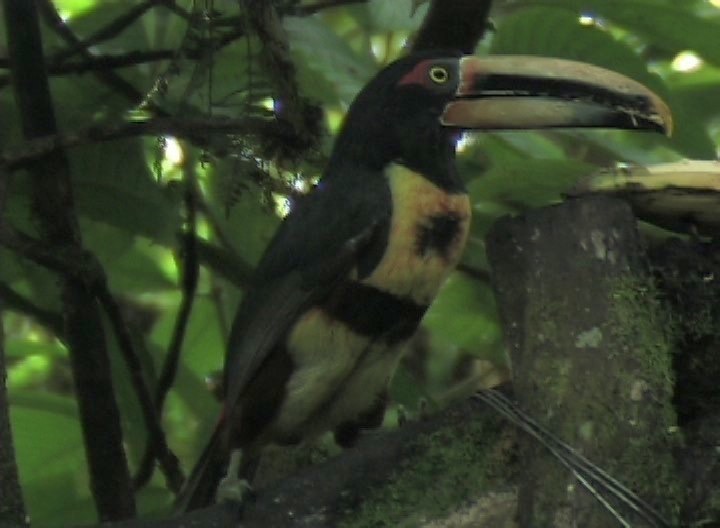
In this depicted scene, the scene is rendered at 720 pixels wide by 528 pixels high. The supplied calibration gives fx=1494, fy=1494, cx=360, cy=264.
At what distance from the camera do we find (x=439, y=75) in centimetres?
182

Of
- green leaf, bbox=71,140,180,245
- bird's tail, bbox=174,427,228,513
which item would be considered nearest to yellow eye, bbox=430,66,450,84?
green leaf, bbox=71,140,180,245

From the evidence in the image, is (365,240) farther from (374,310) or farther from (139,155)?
(139,155)

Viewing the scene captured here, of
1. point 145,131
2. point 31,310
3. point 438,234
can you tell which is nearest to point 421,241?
point 438,234

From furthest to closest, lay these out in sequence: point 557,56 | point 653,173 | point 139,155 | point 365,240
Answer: point 139,155 < point 557,56 < point 365,240 < point 653,173

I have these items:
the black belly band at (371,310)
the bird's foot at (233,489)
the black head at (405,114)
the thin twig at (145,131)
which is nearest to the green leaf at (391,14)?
the black head at (405,114)

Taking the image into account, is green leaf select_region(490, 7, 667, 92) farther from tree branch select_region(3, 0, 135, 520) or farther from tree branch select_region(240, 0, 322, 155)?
tree branch select_region(3, 0, 135, 520)

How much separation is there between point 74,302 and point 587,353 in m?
0.80

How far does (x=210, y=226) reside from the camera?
83.3 inches

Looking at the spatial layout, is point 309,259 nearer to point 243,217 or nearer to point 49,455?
point 243,217

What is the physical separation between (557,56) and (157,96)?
1.63ft

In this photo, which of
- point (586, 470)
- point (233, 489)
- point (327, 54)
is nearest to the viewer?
point (586, 470)

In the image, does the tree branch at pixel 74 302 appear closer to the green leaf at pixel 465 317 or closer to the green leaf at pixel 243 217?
the green leaf at pixel 243 217

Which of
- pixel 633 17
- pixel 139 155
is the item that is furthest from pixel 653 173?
pixel 139 155

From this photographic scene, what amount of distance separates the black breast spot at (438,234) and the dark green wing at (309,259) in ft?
0.14
